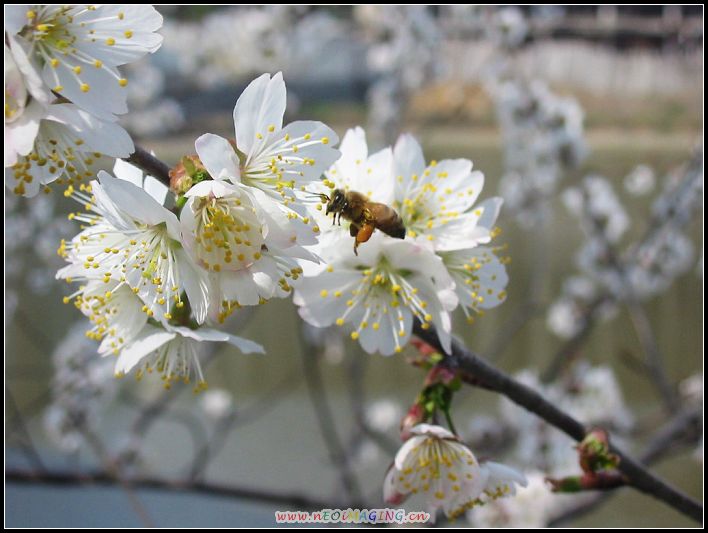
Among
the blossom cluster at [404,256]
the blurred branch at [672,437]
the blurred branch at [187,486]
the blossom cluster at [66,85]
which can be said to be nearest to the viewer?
the blossom cluster at [66,85]

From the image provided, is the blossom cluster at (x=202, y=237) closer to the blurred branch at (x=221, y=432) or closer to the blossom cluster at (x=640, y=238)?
the blurred branch at (x=221, y=432)

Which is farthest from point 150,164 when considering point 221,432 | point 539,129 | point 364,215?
point 539,129

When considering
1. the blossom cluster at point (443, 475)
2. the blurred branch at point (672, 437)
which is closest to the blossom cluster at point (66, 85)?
the blossom cluster at point (443, 475)

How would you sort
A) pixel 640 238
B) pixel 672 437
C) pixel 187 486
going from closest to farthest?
pixel 672 437 < pixel 187 486 < pixel 640 238

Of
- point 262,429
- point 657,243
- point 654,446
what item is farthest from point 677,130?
point 654,446

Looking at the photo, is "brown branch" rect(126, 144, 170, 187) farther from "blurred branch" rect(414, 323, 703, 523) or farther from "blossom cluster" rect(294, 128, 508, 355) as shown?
"blurred branch" rect(414, 323, 703, 523)

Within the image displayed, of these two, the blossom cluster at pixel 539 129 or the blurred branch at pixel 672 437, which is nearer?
the blurred branch at pixel 672 437

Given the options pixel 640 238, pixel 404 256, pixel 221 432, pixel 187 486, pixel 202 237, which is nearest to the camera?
pixel 202 237

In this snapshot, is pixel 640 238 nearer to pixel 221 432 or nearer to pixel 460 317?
pixel 460 317

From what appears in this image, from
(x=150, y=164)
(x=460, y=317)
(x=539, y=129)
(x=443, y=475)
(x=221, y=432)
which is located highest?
(x=150, y=164)
